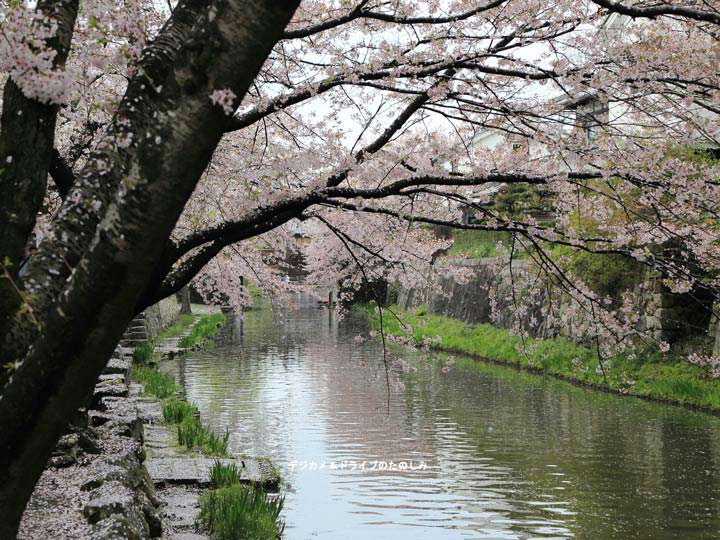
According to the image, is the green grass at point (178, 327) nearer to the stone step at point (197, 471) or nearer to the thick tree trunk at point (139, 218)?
Result: the stone step at point (197, 471)

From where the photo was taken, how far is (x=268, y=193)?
6.57 meters

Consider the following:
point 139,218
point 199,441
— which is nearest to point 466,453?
point 199,441

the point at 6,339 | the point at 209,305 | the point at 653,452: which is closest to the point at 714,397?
the point at 653,452

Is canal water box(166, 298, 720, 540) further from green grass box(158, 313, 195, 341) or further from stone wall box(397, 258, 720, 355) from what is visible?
green grass box(158, 313, 195, 341)

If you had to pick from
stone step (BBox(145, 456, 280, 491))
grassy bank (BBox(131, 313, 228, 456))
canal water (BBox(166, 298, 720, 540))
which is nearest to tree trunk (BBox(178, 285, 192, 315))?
grassy bank (BBox(131, 313, 228, 456))

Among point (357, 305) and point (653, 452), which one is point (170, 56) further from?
point (357, 305)

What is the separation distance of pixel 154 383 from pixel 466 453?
18.6 feet

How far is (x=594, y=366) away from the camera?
16.4m

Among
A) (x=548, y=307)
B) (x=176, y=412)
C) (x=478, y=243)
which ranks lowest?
(x=176, y=412)

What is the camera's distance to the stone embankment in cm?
428

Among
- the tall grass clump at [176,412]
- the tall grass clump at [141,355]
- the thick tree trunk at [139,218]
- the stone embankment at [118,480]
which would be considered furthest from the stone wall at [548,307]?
the tall grass clump at [141,355]

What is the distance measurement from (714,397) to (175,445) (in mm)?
9751

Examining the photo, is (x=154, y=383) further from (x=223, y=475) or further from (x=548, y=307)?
(x=548, y=307)

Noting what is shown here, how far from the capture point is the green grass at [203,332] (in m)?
21.5
